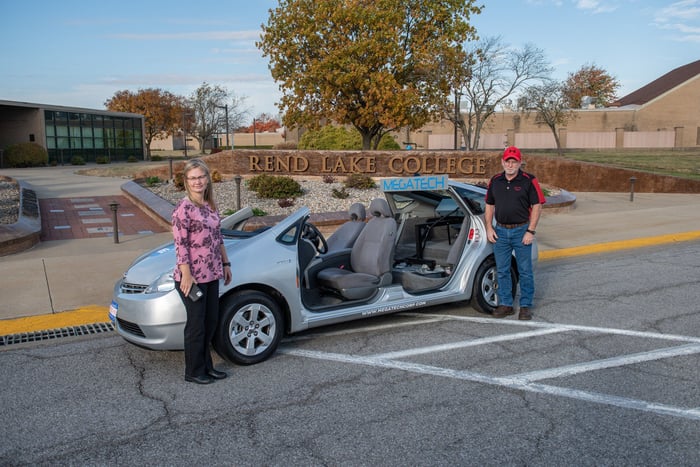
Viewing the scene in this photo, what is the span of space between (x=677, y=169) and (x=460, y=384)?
27.9 meters

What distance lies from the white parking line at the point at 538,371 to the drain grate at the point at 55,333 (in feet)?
7.06

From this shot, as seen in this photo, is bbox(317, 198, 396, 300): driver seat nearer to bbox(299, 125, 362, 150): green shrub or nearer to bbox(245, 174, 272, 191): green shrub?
bbox(245, 174, 272, 191): green shrub

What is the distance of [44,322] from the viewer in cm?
664

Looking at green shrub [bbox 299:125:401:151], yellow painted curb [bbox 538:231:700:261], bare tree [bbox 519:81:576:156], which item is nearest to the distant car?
yellow painted curb [bbox 538:231:700:261]

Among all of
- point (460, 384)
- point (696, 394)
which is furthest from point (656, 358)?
point (460, 384)

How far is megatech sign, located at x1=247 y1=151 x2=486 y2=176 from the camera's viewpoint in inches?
783

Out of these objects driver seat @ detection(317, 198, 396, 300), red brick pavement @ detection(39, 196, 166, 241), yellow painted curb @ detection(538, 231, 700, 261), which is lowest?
yellow painted curb @ detection(538, 231, 700, 261)

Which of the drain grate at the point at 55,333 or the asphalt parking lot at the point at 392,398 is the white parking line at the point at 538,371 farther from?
the drain grate at the point at 55,333

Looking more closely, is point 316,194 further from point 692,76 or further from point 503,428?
point 692,76

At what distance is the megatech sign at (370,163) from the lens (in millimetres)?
19891

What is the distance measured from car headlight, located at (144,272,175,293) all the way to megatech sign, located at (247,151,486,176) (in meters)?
15.0


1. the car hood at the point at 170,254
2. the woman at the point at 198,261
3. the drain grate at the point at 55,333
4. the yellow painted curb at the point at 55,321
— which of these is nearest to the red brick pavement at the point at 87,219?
the yellow painted curb at the point at 55,321

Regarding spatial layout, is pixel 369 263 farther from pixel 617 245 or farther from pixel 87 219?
pixel 87 219

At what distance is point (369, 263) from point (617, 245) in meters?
6.68
